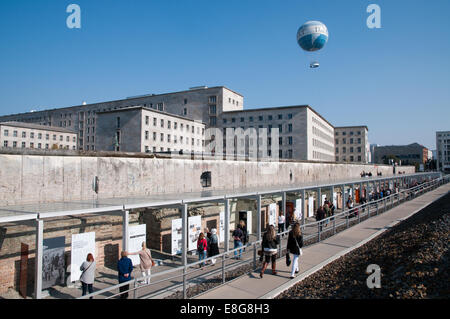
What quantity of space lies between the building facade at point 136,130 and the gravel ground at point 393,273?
44.1 metres

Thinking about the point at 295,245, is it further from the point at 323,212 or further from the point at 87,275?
the point at 323,212

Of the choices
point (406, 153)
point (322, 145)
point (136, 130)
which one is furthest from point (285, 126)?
point (406, 153)

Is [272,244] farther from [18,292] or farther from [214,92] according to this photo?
[214,92]

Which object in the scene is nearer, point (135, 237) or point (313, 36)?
point (135, 237)

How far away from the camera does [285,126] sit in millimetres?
64188

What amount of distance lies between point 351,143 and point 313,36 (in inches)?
2880

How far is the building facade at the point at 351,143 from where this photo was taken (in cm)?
9456

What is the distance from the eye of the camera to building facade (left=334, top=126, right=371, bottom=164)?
94562 millimetres

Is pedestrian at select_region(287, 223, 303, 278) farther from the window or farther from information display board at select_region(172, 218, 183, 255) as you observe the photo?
the window

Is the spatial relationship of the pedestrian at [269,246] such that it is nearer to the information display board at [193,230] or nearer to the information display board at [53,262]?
the information display board at [193,230]

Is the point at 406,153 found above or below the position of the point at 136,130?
above

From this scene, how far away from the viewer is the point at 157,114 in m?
53.6
